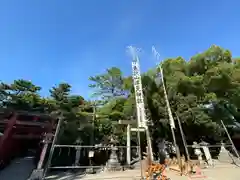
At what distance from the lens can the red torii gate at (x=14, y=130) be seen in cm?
982

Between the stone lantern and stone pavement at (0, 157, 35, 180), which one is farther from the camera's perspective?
the stone lantern

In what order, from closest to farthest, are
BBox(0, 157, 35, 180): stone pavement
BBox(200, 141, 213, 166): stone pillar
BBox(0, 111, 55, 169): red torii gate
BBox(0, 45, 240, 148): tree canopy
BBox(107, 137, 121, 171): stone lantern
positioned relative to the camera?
BBox(0, 157, 35, 180): stone pavement < BBox(0, 111, 55, 169): red torii gate < BBox(107, 137, 121, 171): stone lantern < BBox(200, 141, 213, 166): stone pillar < BBox(0, 45, 240, 148): tree canopy

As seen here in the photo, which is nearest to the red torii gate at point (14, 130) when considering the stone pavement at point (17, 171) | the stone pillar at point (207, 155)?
the stone pavement at point (17, 171)

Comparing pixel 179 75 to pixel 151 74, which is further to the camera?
pixel 151 74

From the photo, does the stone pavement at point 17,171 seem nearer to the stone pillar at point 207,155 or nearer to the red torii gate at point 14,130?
the red torii gate at point 14,130

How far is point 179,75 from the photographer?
1445 centimetres

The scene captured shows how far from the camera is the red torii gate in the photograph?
982 centimetres

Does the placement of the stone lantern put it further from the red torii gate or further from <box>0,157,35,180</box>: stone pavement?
the red torii gate

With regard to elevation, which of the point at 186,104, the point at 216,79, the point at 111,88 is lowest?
the point at 186,104

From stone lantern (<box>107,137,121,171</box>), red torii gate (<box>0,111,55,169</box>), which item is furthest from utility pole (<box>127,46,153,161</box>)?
red torii gate (<box>0,111,55,169</box>)

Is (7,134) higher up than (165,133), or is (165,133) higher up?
(165,133)

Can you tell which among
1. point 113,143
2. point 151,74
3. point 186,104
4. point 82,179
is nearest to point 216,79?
point 186,104

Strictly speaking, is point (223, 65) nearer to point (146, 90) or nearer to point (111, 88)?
point (146, 90)

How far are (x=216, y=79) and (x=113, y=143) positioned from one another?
398 inches
